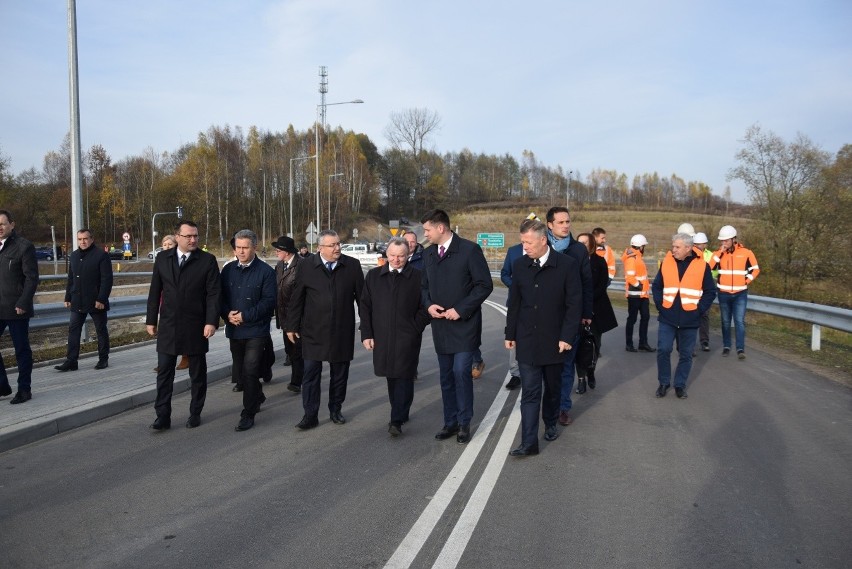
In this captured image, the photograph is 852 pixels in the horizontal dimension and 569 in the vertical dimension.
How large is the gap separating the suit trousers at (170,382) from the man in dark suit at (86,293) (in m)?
3.05

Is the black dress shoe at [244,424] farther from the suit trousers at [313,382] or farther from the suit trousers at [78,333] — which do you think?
the suit trousers at [78,333]

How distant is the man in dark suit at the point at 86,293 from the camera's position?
8.80m

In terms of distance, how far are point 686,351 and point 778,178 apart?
21037 mm

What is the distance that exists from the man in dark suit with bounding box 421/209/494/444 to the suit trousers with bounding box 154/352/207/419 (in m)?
2.52

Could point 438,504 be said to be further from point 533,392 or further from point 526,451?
point 533,392

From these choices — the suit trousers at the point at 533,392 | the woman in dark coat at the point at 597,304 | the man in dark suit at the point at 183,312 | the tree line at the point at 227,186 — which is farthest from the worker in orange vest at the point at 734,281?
the tree line at the point at 227,186

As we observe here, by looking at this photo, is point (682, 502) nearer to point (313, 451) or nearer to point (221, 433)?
point (313, 451)

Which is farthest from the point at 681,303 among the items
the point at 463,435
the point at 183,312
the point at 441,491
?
the point at 183,312

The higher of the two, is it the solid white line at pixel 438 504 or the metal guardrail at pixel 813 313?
the metal guardrail at pixel 813 313

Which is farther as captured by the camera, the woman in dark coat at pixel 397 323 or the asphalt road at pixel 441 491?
the woman in dark coat at pixel 397 323

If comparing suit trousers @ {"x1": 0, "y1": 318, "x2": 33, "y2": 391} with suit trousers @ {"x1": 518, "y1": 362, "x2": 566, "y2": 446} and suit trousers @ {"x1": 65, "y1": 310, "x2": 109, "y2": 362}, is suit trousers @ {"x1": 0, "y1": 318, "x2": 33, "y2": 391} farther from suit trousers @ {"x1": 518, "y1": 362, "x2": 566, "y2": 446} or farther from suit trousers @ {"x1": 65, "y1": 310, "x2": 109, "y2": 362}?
suit trousers @ {"x1": 518, "y1": 362, "x2": 566, "y2": 446}

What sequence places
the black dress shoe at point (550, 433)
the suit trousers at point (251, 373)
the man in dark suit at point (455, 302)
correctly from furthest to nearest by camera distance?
the suit trousers at point (251, 373) < the black dress shoe at point (550, 433) < the man in dark suit at point (455, 302)

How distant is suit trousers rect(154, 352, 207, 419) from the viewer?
6.38 metres

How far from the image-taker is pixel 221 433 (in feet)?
20.8
